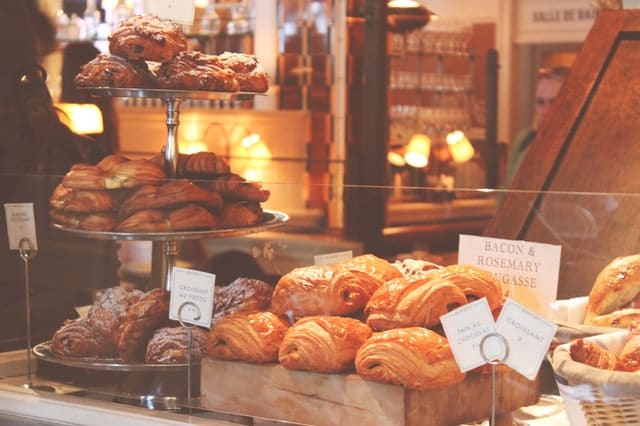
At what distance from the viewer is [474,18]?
602cm

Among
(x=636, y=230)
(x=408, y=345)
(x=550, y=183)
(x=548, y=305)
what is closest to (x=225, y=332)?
(x=408, y=345)

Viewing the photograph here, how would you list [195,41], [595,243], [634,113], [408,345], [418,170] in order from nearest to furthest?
[408,345] → [595,243] → [634,113] → [418,170] → [195,41]

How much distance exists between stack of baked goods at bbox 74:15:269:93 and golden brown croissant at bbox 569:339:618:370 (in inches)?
39.6

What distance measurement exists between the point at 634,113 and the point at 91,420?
131cm

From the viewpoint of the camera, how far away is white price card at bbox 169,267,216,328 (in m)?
1.83

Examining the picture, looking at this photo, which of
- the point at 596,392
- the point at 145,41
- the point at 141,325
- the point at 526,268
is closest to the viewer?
the point at 596,392

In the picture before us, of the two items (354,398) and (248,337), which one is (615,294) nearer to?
(354,398)

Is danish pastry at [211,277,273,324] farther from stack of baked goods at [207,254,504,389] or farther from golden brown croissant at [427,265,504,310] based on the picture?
golden brown croissant at [427,265,504,310]

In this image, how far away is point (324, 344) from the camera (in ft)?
5.25

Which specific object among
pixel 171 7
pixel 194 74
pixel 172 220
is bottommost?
pixel 172 220

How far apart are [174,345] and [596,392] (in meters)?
0.77

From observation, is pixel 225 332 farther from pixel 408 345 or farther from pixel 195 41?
pixel 195 41

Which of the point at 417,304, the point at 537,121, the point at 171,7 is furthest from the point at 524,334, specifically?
the point at 537,121

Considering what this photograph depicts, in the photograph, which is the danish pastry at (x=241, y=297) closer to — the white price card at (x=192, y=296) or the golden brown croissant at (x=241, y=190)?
the white price card at (x=192, y=296)
